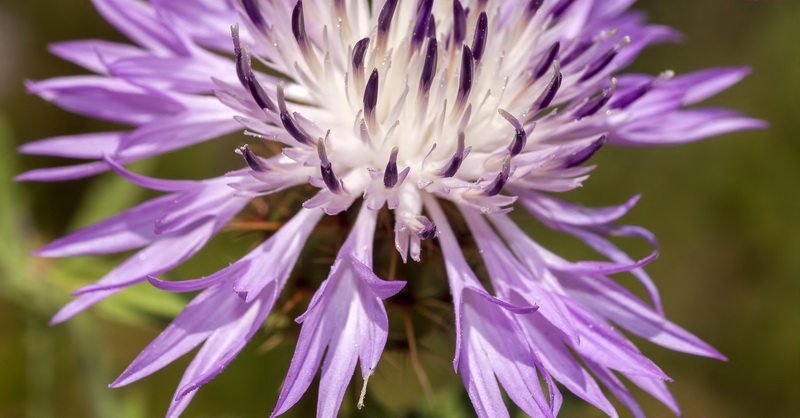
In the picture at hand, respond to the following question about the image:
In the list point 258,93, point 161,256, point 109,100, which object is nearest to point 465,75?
point 258,93

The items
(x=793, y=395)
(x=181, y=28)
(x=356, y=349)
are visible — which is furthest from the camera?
(x=793, y=395)

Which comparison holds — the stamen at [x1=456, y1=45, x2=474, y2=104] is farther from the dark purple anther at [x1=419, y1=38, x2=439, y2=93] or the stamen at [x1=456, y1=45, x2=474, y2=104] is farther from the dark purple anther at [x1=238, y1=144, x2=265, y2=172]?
the dark purple anther at [x1=238, y1=144, x2=265, y2=172]

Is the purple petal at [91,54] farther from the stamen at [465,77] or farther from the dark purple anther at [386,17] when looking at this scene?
the stamen at [465,77]

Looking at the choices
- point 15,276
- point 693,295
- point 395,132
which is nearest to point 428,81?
point 395,132

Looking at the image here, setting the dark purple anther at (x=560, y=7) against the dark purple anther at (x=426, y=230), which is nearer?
the dark purple anther at (x=426, y=230)

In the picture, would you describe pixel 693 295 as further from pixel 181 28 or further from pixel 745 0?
pixel 181 28

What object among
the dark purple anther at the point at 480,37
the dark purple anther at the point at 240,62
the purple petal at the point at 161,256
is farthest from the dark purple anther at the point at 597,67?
the purple petal at the point at 161,256

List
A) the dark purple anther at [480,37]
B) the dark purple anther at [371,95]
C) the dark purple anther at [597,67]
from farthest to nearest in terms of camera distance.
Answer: the dark purple anther at [597,67] < the dark purple anther at [480,37] < the dark purple anther at [371,95]
